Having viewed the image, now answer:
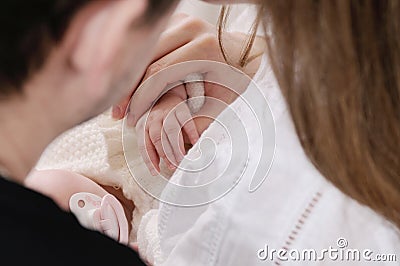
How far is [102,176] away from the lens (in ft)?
2.74

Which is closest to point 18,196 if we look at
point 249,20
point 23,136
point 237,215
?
point 23,136

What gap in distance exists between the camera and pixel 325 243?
598 mm

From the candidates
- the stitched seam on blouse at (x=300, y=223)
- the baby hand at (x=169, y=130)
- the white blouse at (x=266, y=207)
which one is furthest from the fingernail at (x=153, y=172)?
the stitched seam on blouse at (x=300, y=223)

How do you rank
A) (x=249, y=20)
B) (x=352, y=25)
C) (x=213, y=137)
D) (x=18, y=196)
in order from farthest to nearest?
(x=249, y=20) → (x=213, y=137) → (x=352, y=25) → (x=18, y=196)

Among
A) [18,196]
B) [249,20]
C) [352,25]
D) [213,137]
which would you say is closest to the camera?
[18,196]

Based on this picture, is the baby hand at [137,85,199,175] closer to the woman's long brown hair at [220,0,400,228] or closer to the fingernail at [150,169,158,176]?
the fingernail at [150,169,158,176]

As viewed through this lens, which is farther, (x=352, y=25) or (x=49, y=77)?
(x=352, y=25)

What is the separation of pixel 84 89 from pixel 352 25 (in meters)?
0.24

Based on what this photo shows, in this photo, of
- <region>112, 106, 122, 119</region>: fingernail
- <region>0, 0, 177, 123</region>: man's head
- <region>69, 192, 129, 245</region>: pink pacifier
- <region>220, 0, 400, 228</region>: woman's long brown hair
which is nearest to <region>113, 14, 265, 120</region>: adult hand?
<region>112, 106, 122, 119</region>: fingernail

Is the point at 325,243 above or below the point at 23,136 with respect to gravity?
below

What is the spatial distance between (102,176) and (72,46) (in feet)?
1.50

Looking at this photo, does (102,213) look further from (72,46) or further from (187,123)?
(72,46)

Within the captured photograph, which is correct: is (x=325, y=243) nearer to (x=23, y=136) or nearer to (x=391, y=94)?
(x=391, y=94)

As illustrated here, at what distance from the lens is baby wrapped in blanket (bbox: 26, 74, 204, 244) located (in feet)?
2.56
